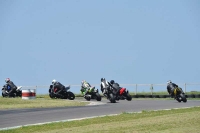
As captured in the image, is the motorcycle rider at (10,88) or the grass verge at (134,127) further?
the motorcycle rider at (10,88)

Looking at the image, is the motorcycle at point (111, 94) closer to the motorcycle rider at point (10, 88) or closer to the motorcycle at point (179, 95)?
the motorcycle at point (179, 95)

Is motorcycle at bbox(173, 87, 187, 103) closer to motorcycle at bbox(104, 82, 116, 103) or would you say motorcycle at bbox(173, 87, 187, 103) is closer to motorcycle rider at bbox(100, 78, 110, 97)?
motorcycle at bbox(104, 82, 116, 103)

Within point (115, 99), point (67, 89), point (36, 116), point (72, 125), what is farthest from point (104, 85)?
point (72, 125)

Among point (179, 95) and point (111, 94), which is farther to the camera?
point (111, 94)

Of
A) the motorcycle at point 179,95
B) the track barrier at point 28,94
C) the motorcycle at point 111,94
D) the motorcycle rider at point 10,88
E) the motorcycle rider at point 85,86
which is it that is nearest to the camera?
the motorcycle at point 179,95

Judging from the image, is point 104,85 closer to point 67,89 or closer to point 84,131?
point 67,89

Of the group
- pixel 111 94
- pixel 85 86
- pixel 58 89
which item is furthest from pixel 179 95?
pixel 58 89

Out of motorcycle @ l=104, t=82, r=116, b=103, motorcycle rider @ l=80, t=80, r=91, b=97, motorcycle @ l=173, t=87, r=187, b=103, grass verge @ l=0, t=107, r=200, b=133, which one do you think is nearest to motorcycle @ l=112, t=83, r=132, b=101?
motorcycle @ l=104, t=82, r=116, b=103

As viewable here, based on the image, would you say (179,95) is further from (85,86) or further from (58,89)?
(58,89)

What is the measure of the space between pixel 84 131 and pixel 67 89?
987 inches

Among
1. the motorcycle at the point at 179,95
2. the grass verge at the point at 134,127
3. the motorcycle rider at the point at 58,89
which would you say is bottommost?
the grass verge at the point at 134,127

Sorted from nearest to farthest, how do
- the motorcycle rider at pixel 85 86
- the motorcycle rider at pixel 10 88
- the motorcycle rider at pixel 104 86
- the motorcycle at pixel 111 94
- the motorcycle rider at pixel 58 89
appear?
the motorcycle at pixel 111 94 → the motorcycle rider at pixel 104 86 → the motorcycle rider at pixel 85 86 → the motorcycle rider at pixel 58 89 → the motorcycle rider at pixel 10 88

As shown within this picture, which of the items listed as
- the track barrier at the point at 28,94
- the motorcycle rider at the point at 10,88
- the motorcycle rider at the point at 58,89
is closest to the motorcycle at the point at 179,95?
the motorcycle rider at the point at 58,89

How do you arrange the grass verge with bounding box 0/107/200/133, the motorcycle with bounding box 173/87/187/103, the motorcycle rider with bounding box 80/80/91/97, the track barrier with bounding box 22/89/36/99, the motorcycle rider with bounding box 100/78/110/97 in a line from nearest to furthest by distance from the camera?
the grass verge with bounding box 0/107/200/133, the motorcycle with bounding box 173/87/187/103, the motorcycle rider with bounding box 100/78/110/97, the track barrier with bounding box 22/89/36/99, the motorcycle rider with bounding box 80/80/91/97
